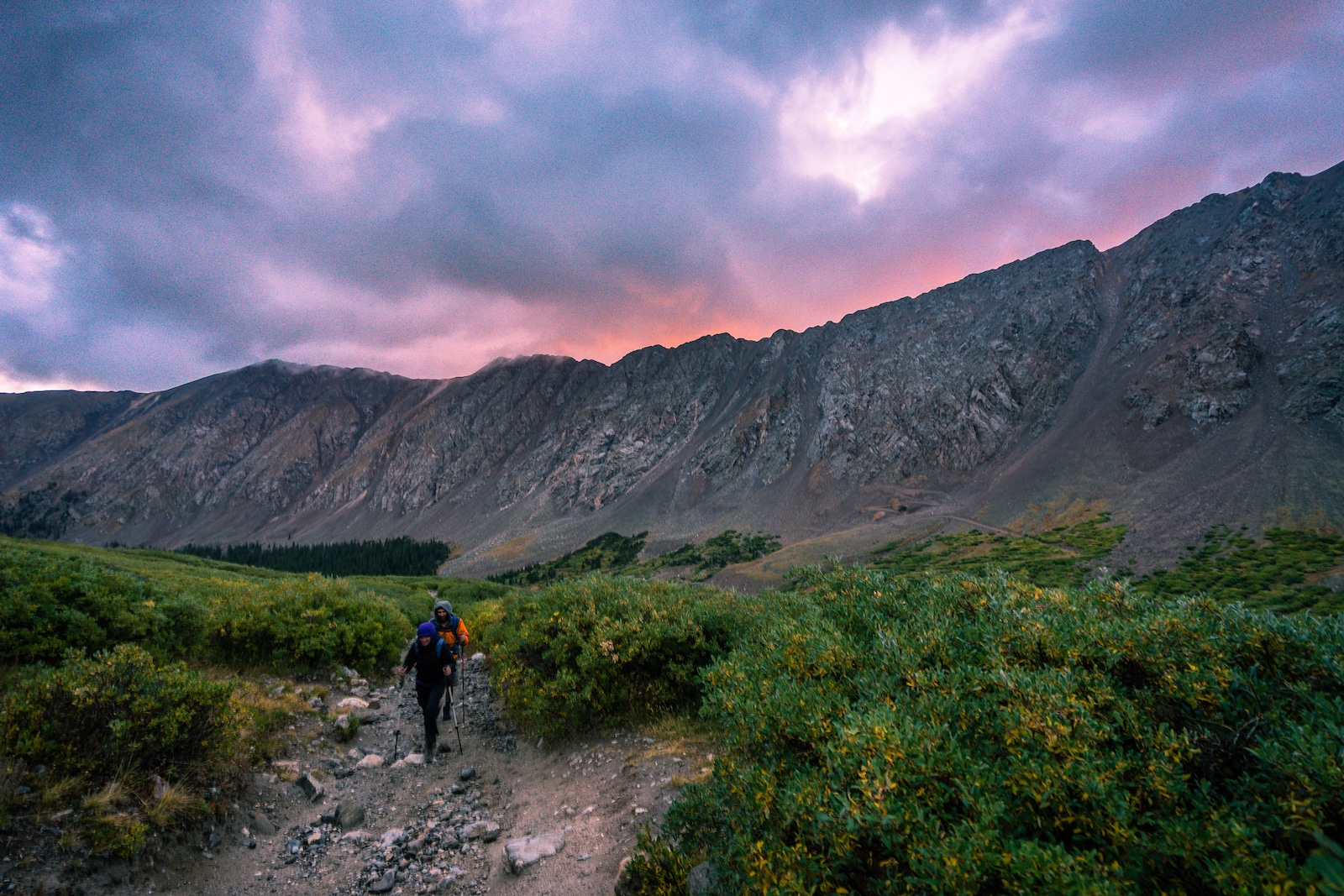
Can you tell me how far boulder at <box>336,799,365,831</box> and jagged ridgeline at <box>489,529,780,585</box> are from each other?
234 ft

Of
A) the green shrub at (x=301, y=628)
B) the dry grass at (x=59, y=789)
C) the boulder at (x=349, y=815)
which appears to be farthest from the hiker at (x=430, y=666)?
the dry grass at (x=59, y=789)

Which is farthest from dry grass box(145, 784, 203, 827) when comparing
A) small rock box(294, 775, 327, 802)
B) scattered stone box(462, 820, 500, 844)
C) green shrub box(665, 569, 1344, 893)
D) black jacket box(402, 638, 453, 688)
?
green shrub box(665, 569, 1344, 893)

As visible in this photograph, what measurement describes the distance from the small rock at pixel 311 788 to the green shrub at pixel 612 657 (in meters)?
3.10

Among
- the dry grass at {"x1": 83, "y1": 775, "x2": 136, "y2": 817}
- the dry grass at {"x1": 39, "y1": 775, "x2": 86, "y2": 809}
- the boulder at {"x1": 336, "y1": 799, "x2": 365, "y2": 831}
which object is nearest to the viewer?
the dry grass at {"x1": 39, "y1": 775, "x2": 86, "y2": 809}

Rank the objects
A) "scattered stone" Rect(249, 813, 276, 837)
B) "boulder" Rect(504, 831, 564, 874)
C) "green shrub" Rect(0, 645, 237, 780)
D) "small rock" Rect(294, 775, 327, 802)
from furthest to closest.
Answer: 1. "small rock" Rect(294, 775, 327, 802)
2. "scattered stone" Rect(249, 813, 276, 837)
3. "boulder" Rect(504, 831, 564, 874)
4. "green shrub" Rect(0, 645, 237, 780)

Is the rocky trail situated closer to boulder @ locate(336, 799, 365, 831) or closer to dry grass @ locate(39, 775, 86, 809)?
boulder @ locate(336, 799, 365, 831)

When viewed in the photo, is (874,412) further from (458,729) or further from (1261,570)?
(458,729)

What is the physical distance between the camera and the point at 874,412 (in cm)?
10800

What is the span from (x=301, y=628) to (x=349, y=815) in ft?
22.5

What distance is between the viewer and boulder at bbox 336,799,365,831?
690 cm

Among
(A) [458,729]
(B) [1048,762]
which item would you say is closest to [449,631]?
(A) [458,729]

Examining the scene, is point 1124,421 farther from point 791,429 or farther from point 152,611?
point 152,611

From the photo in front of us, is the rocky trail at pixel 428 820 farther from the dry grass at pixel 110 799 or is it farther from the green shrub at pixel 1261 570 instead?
the green shrub at pixel 1261 570

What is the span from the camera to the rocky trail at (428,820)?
5641 millimetres
